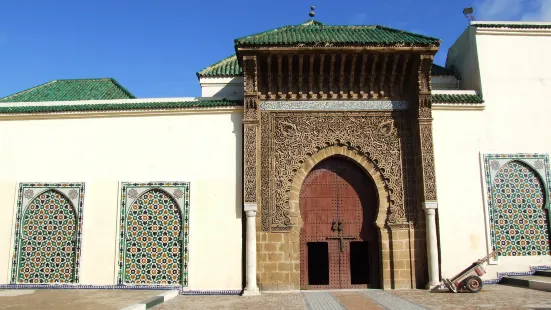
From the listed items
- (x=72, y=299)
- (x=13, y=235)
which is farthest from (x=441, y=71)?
(x=13, y=235)

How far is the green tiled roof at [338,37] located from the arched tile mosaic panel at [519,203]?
2032mm

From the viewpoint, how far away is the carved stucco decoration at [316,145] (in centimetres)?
673

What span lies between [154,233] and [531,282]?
4.93 m

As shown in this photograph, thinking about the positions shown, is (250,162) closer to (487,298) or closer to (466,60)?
(487,298)

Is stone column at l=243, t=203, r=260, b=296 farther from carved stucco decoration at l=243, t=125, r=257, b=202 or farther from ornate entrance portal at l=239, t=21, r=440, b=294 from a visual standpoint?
carved stucco decoration at l=243, t=125, r=257, b=202

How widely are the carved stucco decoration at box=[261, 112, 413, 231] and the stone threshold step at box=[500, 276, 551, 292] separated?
154 centimetres

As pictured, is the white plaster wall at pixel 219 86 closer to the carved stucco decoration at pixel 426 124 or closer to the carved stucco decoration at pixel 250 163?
the carved stucco decoration at pixel 250 163

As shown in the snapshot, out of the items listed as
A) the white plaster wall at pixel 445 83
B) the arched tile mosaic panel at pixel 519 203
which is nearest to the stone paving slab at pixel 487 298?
the arched tile mosaic panel at pixel 519 203

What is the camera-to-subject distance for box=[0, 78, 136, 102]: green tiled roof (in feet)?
27.2

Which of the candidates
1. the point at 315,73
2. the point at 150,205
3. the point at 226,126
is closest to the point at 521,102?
the point at 315,73

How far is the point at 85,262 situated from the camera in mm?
6656

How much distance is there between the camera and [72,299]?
5551mm

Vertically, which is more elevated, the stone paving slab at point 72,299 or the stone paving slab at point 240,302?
the stone paving slab at point 72,299

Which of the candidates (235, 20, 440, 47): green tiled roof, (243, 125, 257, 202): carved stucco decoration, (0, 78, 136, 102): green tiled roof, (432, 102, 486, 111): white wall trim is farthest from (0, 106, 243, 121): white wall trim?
(432, 102, 486, 111): white wall trim
